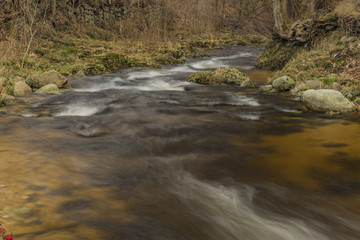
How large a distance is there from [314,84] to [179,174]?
708cm

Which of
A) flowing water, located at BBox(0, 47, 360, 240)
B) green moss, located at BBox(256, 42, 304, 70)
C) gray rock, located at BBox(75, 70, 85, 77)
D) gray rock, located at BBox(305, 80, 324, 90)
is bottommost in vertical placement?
flowing water, located at BBox(0, 47, 360, 240)

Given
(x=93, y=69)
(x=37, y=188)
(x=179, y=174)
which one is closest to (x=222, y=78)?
(x=93, y=69)

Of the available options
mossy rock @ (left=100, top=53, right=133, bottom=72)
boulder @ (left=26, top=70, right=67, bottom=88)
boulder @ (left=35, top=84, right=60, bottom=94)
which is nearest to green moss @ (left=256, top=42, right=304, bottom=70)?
mossy rock @ (left=100, top=53, right=133, bottom=72)

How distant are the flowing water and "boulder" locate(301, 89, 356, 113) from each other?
0.35m

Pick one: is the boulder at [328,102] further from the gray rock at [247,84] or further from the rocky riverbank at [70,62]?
the rocky riverbank at [70,62]

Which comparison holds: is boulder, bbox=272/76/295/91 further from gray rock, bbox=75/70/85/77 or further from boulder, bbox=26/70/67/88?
gray rock, bbox=75/70/85/77

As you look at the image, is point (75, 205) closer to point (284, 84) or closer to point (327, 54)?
point (284, 84)

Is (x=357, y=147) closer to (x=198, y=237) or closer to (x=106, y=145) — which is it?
(x=198, y=237)

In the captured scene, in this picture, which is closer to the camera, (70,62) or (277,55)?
(70,62)

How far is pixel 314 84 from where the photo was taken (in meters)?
9.55

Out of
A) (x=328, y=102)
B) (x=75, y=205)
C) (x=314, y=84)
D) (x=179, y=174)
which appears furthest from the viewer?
(x=314, y=84)

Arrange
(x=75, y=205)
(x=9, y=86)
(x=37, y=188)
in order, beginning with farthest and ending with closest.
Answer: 1. (x=9, y=86)
2. (x=37, y=188)
3. (x=75, y=205)

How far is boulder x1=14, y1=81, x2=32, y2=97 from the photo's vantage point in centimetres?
971

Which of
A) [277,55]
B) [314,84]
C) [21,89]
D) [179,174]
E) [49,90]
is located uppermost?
[277,55]
